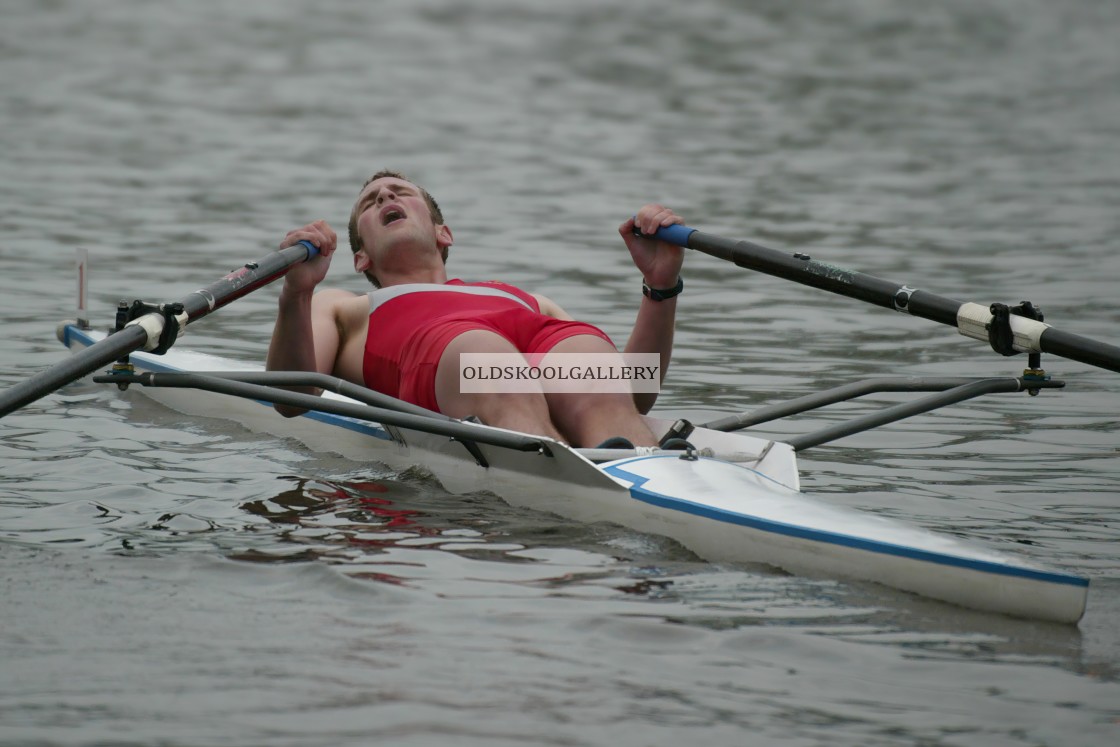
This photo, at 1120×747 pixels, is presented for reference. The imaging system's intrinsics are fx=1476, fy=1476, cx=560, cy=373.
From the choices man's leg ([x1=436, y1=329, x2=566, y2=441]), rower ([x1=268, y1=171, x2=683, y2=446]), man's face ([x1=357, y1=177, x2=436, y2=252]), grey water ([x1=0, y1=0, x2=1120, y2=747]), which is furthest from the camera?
man's face ([x1=357, y1=177, x2=436, y2=252])

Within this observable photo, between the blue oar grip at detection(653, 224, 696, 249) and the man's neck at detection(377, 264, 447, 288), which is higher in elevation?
the blue oar grip at detection(653, 224, 696, 249)

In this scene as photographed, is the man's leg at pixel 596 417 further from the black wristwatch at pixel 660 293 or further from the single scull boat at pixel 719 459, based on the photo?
the black wristwatch at pixel 660 293

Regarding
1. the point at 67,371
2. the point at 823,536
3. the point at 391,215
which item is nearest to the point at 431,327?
the point at 391,215

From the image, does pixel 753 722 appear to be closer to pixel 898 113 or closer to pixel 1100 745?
pixel 1100 745

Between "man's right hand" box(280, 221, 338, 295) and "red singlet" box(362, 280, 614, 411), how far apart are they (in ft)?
1.38

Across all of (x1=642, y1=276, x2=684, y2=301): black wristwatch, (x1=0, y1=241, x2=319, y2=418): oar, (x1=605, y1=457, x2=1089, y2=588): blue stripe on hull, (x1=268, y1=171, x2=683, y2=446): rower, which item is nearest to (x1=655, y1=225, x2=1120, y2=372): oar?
(x1=642, y1=276, x2=684, y2=301): black wristwatch

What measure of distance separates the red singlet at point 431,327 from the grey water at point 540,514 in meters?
0.41

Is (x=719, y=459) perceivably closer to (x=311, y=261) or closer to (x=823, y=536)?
(x=823, y=536)

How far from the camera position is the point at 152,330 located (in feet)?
Result: 18.2

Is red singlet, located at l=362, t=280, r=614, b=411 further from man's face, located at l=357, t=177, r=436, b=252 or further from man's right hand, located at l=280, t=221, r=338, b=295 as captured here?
man's right hand, located at l=280, t=221, r=338, b=295

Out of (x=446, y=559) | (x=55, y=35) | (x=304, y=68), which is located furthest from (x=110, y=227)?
(x=55, y=35)

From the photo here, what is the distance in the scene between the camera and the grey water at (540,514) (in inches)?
149

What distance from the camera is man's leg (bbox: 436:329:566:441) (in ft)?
18.7

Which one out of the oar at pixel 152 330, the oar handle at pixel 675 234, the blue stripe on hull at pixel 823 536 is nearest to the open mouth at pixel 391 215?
the oar at pixel 152 330
